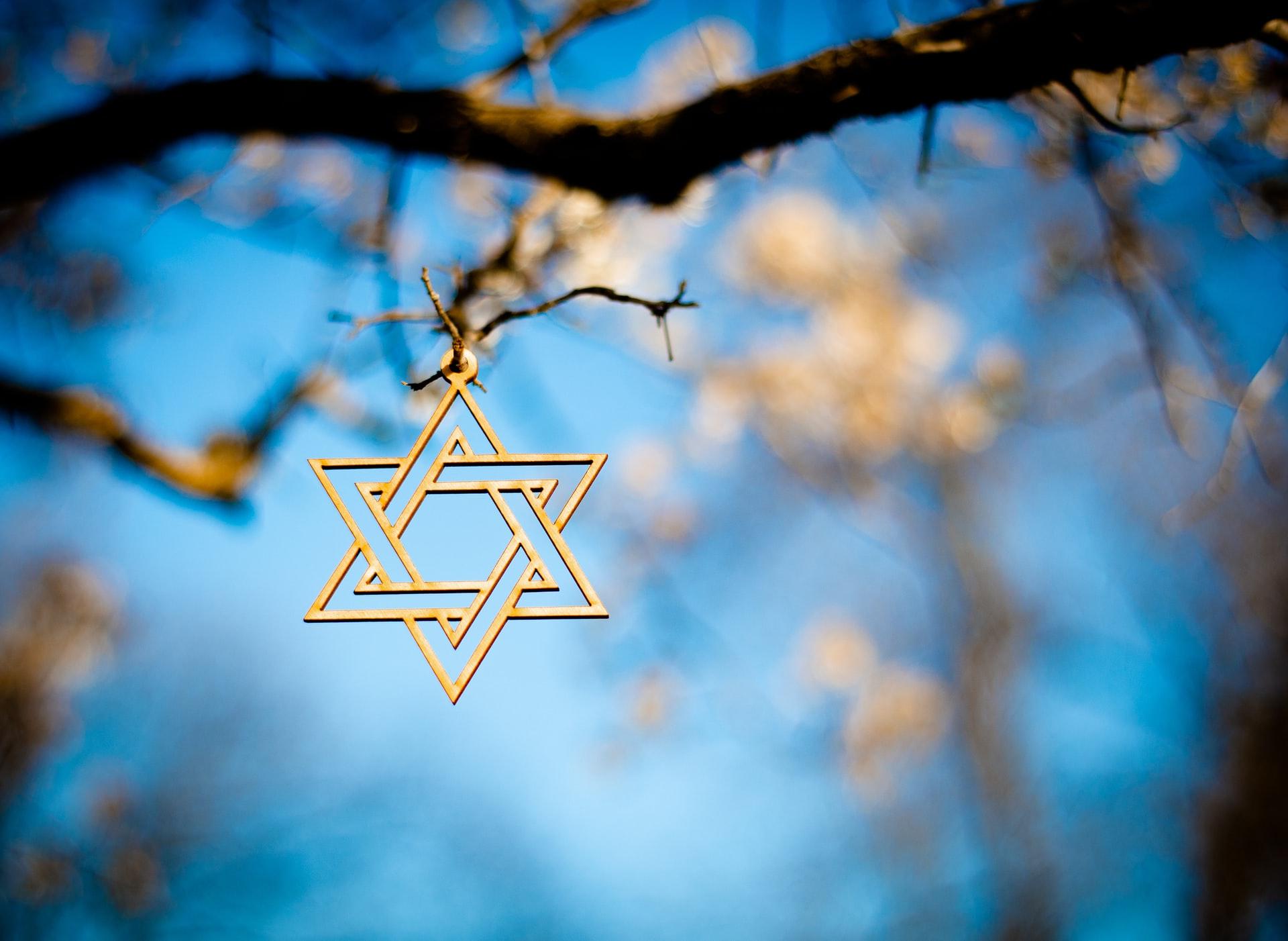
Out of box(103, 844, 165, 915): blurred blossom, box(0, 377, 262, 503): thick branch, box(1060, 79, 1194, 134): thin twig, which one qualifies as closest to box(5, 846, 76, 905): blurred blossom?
Answer: box(103, 844, 165, 915): blurred blossom

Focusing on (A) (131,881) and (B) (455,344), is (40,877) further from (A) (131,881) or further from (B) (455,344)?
(B) (455,344)

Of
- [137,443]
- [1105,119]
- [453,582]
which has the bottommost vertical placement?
[453,582]

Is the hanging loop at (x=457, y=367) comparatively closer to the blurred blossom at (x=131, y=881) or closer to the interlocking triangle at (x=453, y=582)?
the interlocking triangle at (x=453, y=582)

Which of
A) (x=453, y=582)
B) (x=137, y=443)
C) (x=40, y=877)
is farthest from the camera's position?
(x=40, y=877)

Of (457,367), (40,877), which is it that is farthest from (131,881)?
(457,367)

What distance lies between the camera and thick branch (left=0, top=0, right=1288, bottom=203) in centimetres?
145

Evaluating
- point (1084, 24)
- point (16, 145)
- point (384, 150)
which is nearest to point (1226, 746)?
point (1084, 24)

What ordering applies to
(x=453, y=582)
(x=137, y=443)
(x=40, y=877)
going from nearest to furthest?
(x=453, y=582) < (x=137, y=443) < (x=40, y=877)

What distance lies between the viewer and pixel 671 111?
1.72 metres

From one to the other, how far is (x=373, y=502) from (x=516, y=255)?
0.90 metres

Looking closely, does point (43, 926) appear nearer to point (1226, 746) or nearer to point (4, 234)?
point (4, 234)

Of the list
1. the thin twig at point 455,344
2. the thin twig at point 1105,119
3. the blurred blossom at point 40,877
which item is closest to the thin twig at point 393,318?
the thin twig at point 455,344

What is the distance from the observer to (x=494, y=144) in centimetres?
192

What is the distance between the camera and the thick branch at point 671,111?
1.45 meters
